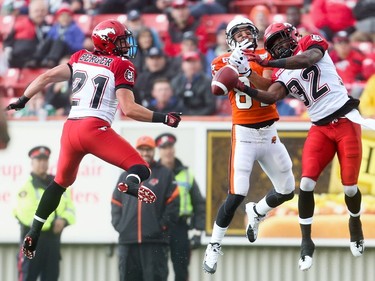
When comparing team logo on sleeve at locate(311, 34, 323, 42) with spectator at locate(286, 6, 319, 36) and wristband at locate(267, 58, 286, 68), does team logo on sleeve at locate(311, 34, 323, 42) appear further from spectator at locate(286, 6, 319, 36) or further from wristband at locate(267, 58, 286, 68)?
spectator at locate(286, 6, 319, 36)

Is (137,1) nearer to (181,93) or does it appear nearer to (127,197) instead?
(181,93)

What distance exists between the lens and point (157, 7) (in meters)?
20.7

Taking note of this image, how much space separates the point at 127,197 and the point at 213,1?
4252mm

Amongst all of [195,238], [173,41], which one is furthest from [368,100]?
[173,41]

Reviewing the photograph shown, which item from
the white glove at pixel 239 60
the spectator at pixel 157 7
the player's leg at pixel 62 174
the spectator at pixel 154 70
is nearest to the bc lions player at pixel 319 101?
the white glove at pixel 239 60

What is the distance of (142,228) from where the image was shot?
17.0m

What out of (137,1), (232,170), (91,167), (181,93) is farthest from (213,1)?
(232,170)

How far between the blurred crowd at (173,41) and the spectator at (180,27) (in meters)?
0.01

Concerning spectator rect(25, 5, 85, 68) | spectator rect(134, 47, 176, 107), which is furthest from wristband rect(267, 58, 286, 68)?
spectator rect(25, 5, 85, 68)

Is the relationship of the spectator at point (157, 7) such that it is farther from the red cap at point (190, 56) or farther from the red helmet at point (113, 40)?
the red helmet at point (113, 40)

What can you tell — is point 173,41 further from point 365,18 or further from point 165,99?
point 365,18

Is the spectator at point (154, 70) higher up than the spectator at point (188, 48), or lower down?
lower down

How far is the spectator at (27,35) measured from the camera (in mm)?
20672

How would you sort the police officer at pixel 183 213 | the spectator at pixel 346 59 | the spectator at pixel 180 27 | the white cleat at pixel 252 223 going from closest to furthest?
the white cleat at pixel 252 223 < the police officer at pixel 183 213 < the spectator at pixel 346 59 < the spectator at pixel 180 27
